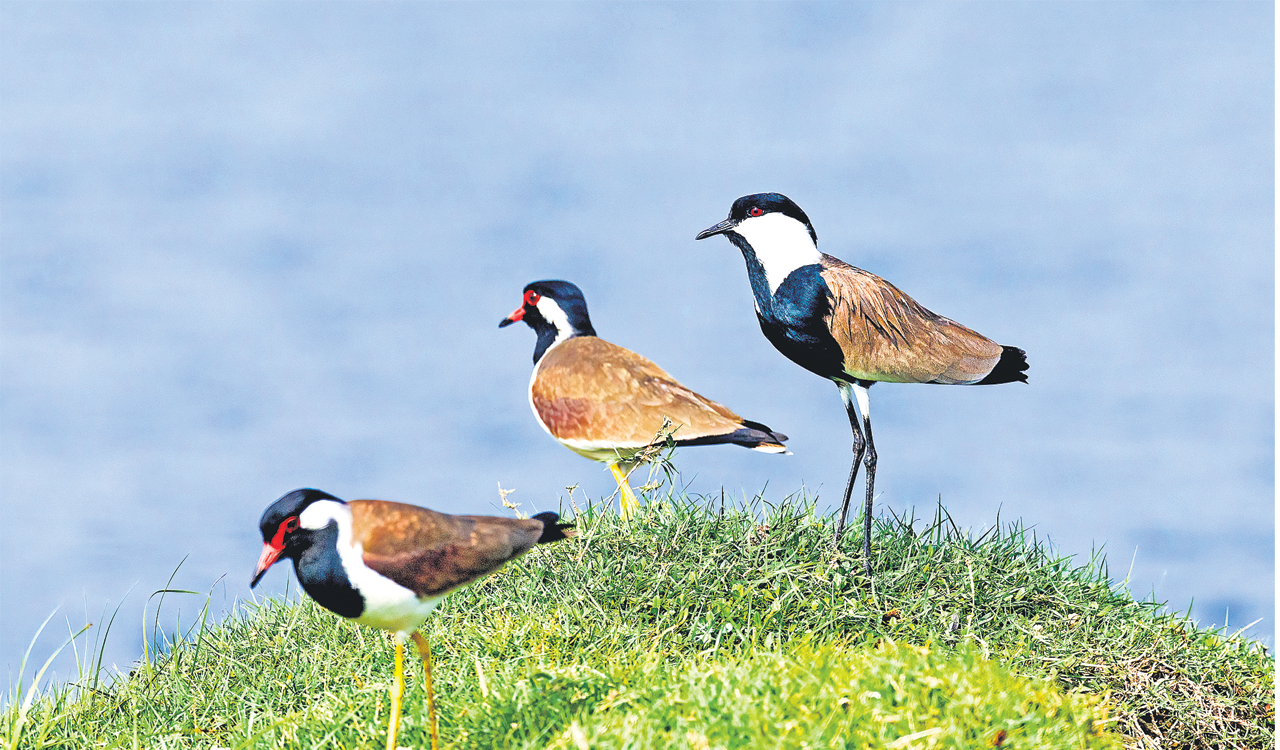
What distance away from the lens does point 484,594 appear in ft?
19.6

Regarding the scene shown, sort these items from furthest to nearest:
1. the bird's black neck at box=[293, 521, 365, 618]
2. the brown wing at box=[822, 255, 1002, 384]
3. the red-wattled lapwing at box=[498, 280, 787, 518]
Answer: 1. the red-wattled lapwing at box=[498, 280, 787, 518]
2. the brown wing at box=[822, 255, 1002, 384]
3. the bird's black neck at box=[293, 521, 365, 618]

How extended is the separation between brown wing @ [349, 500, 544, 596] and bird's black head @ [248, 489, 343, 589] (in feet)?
0.59

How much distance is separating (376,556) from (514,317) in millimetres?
2994

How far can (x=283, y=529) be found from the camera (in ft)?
13.8

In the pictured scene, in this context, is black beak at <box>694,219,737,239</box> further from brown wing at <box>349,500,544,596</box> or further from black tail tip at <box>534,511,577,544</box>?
brown wing at <box>349,500,544,596</box>

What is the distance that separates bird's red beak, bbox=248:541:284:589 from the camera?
4.18 m

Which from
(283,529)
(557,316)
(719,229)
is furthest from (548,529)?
(557,316)

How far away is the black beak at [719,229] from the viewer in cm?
595

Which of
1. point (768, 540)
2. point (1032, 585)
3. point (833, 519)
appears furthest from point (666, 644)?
point (1032, 585)

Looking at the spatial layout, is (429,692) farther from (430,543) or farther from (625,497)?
(625,497)

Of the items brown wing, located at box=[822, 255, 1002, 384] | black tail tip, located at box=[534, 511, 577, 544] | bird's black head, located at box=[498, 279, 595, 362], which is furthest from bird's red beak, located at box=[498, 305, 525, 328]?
black tail tip, located at box=[534, 511, 577, 544]

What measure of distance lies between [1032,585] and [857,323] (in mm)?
1597

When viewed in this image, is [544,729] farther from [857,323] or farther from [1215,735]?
[1215,735]

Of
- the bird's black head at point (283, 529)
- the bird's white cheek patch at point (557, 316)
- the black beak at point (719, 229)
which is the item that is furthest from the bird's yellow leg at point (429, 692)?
the bird's white cheek patch at point (557, 316)
